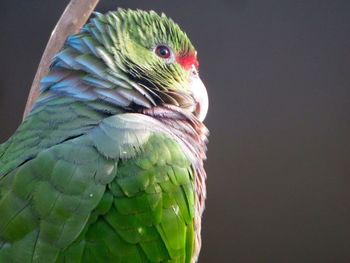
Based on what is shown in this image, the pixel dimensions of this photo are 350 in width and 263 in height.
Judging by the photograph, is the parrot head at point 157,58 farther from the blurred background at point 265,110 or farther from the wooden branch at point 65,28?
the blurred background at point 265,110

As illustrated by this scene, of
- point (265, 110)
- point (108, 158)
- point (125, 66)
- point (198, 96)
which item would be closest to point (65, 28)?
point (125, 66)

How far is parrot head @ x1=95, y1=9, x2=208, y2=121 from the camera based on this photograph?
1411 millimetres

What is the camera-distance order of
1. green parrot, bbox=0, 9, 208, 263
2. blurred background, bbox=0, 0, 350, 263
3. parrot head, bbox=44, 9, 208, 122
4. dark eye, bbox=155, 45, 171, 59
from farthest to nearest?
blurred background, bbox=0, 0, 350, 263 < dark eye, bbox=155, 45, 171, 59 < parrot head, bbox=44, 9, 208, 122 < green parrot, bbox=0, 9, 208, 263

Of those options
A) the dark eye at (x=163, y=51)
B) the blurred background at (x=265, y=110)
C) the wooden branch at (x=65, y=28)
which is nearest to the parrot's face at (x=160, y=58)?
the dark eye at (x=163, y=51)

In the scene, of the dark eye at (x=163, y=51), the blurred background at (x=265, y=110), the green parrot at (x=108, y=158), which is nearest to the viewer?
the green parrot at (x=108, y=158)

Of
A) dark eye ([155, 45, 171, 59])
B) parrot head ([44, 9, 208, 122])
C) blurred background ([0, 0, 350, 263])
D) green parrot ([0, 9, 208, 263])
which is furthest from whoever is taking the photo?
blurred background ([0, 0, 350, 263])

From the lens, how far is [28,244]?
109cm

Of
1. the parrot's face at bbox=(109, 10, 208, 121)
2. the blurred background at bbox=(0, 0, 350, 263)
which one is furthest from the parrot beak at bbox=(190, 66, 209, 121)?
the blurred background at bbox=(0, 0, 350, 263)

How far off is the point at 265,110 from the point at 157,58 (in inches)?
60.0

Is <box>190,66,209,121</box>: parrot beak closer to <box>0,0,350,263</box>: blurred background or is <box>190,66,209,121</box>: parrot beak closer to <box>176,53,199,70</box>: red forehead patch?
<box>176,53,199,70</box>: red forehead patch

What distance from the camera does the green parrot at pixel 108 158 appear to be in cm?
112

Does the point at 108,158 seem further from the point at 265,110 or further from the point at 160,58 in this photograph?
the point at 265,110

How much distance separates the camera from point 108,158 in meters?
1.18

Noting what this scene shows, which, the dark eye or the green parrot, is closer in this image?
the green parrot
